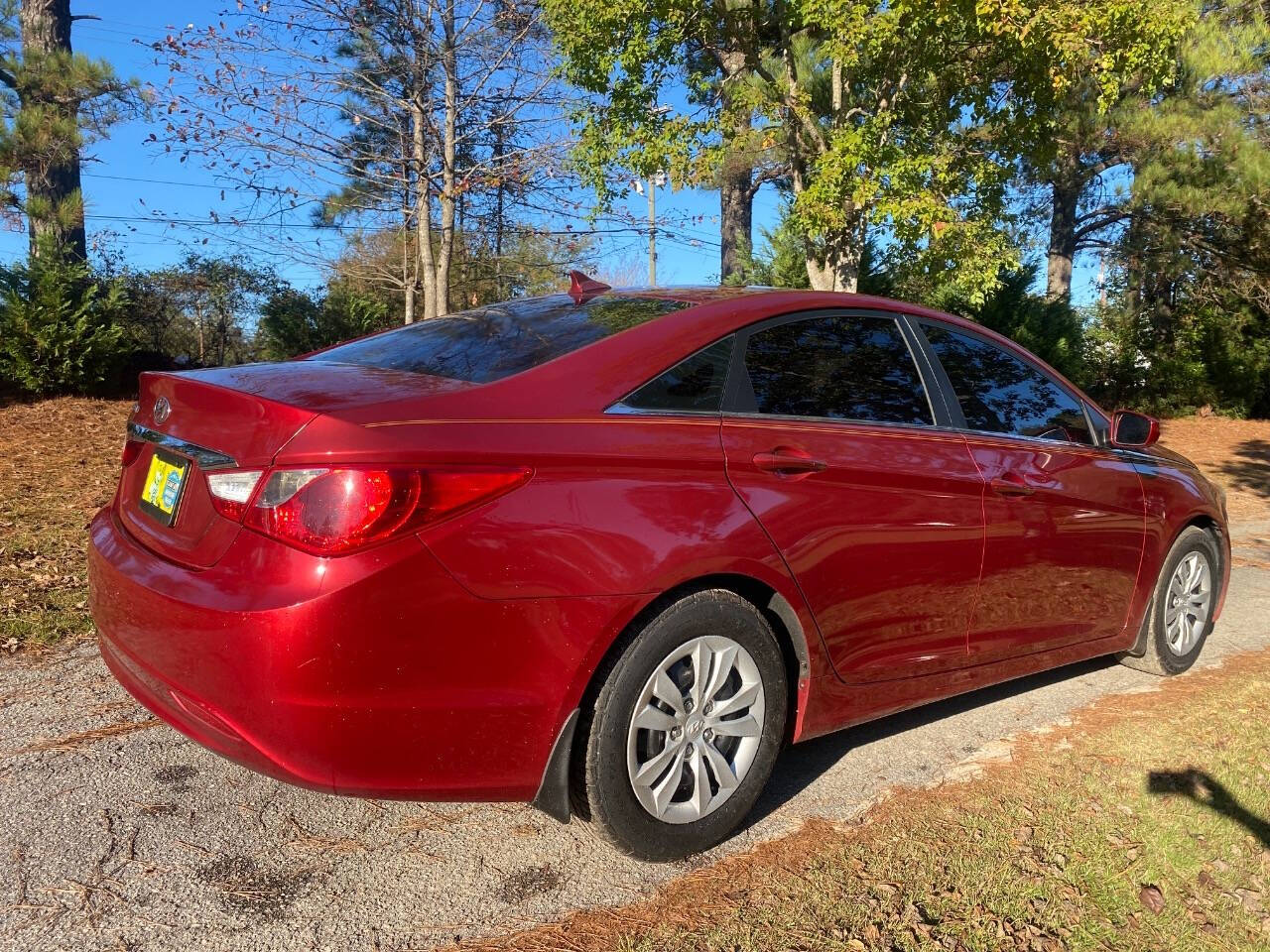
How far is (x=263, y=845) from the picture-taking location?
257cm

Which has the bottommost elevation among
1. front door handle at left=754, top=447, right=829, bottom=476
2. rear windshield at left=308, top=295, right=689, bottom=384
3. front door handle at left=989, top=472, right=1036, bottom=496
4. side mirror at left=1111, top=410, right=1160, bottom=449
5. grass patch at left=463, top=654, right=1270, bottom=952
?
grass patch at left=463, top=654, right=1270, bottom=952

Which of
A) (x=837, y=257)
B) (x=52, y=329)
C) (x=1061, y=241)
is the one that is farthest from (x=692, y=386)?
(x=1061, y=241)

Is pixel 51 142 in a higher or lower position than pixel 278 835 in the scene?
higher

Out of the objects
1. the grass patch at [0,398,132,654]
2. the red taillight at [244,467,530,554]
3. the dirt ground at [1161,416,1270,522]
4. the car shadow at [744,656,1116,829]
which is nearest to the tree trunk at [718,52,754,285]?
the dirt ground at [1161,416,1270,522]

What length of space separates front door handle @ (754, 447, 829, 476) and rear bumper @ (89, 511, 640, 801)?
61 centimetres

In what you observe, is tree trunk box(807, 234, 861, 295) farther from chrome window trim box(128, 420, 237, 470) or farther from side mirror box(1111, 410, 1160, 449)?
chrome window trim box(128, 420, 237, 470)

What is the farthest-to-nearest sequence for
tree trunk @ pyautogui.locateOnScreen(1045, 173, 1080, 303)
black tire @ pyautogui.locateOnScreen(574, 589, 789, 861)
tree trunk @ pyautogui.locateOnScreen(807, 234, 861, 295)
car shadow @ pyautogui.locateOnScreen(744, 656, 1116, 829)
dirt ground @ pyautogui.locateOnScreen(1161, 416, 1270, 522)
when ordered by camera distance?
tree trunk @ pyautogui.locateOnScreen(1045, 173, 1080, 303) → tree trunk @ pyautogui.locateOnScreen(807, 234, 861, 295) → dirt ground @ pyautogui.locateOnScreen(1161, 416, 1270, 522) → car shadow @ pyautogui.locateOnScreen(744, 656, 1116, 829) → black tire @ pyautogui.locateOnScreen(574, 589, 789, 861)

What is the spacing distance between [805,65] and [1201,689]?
28.6 feet

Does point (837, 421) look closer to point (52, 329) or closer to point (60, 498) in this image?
point (60, 498)

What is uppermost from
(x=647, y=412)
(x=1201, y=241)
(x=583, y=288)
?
(x=1201, y=241)

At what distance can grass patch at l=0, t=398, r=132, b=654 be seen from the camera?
4367 millimetres

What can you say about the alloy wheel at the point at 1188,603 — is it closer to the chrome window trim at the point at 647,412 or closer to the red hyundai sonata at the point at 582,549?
the red hyundai sonata at the point at 582,549

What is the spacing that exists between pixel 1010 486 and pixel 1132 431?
1059mm

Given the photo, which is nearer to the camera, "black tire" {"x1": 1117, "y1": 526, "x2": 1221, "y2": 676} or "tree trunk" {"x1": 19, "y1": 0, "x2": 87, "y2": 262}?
"black tire" {"x1": 1117, "y1": 526, "x2": 1221, "y2": 676}
